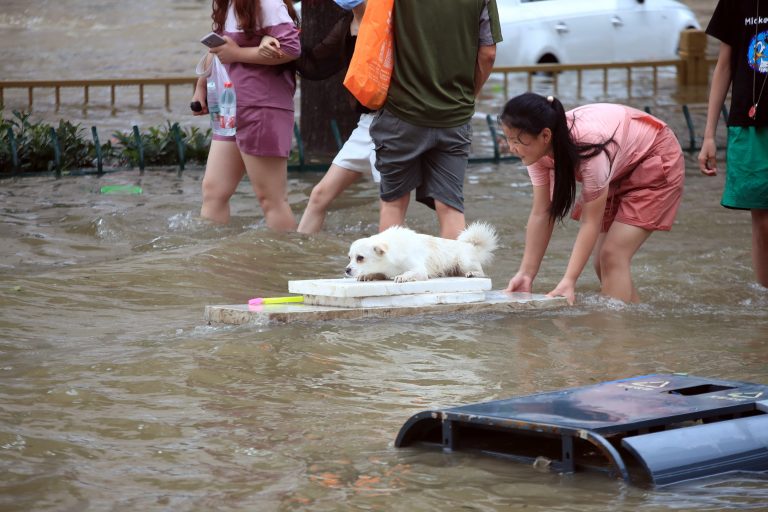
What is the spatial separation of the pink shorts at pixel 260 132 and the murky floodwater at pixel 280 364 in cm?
66

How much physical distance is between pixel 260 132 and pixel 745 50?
2.95 m

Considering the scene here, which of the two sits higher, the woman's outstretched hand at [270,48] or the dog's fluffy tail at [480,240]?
the woman's outstretched hand at [270,48]

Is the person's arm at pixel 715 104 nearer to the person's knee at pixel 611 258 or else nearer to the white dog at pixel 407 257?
the person's knee at pixel 611 258

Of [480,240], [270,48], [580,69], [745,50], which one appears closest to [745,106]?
[745,50]

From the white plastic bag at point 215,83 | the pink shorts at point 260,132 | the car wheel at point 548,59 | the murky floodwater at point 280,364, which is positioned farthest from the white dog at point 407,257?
the car wheel at point 548,59

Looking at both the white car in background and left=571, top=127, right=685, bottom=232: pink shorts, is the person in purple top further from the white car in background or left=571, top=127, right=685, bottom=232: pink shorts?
the white car in background

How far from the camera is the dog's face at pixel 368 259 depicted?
650 cm

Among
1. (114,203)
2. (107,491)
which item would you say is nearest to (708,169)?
(107,491)

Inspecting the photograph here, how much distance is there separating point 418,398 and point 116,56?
21.1 m

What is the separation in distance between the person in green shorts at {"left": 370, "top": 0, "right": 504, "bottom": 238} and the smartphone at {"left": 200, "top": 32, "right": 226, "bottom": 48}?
1.26 meters

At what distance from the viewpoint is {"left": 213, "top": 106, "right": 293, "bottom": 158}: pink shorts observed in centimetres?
799

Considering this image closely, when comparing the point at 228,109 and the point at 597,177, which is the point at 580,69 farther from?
the point at 597,177

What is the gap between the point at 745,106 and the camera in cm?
694

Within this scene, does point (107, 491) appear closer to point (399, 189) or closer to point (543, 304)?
point (543, 304)
